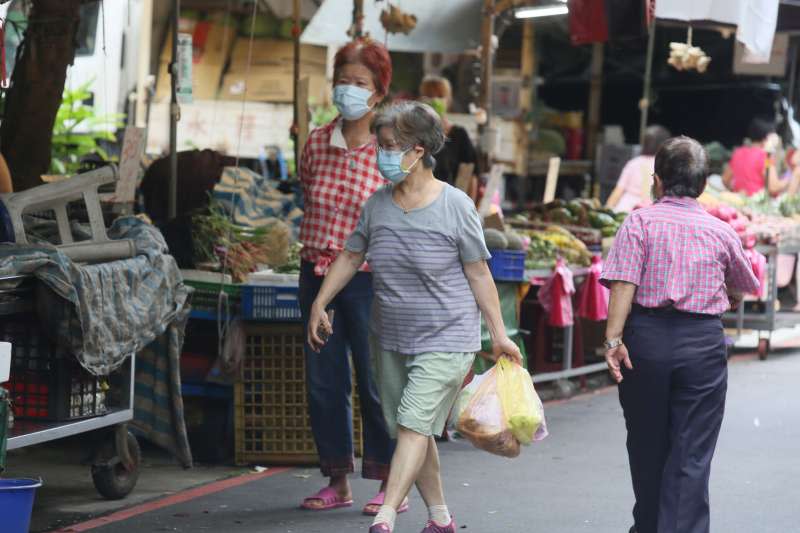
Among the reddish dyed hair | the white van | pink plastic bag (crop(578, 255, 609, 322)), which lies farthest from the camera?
the white van

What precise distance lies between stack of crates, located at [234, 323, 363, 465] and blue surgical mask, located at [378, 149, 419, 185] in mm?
2221

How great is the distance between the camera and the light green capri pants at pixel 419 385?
565 cm

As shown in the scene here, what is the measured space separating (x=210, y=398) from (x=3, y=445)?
2.76 metres

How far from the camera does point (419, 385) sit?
5.68m

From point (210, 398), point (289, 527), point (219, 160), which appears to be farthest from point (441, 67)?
point (289, 527)

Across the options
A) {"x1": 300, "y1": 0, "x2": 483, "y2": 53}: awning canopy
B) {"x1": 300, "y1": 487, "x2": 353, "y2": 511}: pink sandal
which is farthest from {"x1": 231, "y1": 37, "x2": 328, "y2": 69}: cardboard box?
{"x1": 300, "y1": 487, "x2": 353, "y2": 511}: pink sandal

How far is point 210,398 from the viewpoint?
8055mm

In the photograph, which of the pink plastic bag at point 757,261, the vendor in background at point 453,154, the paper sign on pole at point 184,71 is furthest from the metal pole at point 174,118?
the pink plastic bag at point 757,261

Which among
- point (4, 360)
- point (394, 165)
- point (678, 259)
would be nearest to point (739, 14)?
point (678, 259)

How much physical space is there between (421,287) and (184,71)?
3.89 m

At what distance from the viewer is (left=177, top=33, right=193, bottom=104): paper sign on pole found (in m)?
9.02

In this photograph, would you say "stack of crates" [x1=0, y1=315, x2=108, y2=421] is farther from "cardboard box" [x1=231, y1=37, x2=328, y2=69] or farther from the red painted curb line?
"cardboard box" [x1=231, y1=37, x2=328, y2=69]

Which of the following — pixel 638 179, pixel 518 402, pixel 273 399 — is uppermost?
pixel 638 179

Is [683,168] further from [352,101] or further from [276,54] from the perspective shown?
[276,54]
